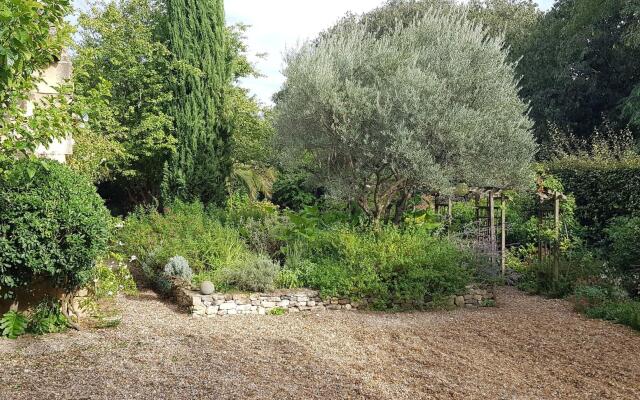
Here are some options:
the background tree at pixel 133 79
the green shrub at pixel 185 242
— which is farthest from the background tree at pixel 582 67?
the green shrub at pixel 185 242

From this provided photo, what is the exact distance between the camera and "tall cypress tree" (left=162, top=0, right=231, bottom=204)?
12.0 m

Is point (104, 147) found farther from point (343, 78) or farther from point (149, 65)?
point (343, 78)

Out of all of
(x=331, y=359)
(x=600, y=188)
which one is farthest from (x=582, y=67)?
(x=331, y=359)

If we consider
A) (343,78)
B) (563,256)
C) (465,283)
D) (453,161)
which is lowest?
(465,283)

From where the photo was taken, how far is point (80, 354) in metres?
4.86

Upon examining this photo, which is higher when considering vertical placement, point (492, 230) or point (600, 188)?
point (600, 188)

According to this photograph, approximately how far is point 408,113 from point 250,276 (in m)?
3.31

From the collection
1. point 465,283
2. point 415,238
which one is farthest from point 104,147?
point 465,283

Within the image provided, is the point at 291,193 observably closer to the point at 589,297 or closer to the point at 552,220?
the point at 552,220

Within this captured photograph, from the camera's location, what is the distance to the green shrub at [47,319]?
5734 mm

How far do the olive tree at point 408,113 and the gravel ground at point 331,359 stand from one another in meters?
2.49

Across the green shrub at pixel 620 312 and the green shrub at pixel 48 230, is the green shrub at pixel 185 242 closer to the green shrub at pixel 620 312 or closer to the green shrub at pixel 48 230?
the green shrub at pixel 48 230

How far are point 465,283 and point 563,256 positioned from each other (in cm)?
262

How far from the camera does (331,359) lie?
4953mm
